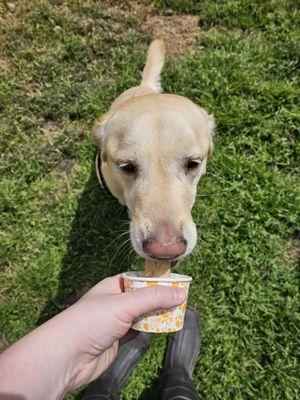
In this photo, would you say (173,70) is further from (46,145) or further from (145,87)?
(46,145)

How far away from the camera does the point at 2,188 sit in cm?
400

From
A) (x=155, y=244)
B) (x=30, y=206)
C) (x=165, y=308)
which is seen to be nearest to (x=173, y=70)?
(x=30, y=206)

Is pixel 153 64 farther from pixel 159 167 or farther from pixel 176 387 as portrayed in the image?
pixel 176 387

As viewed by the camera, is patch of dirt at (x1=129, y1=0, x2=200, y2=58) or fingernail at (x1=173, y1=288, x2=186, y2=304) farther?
patch of dirt at (x1=129, y1=0, x2=200, y2=58)

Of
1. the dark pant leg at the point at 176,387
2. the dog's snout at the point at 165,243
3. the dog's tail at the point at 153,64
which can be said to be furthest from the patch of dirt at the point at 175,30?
the dark pant leg at the point at 176,387

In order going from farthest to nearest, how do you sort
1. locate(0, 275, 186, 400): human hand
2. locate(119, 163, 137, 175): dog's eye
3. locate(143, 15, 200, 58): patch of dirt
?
locate(143, 15, 200, 58): patch of dirt < locate(119, 163, 137, 175): dog's eye < locate(0, 275, 186, 400): human hand

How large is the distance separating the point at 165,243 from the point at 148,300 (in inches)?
15.6

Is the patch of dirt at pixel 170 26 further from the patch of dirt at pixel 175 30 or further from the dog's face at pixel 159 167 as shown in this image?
the dog's face at pixel 159 167

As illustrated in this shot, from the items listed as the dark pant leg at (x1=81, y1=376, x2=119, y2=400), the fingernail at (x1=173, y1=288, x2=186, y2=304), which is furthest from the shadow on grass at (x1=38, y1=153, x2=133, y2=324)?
the fingernail at (x1=173, y1=288, x2=186, y2=304)

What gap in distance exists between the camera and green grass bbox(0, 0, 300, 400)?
11.5 ft

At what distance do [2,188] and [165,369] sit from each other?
252 centimetres

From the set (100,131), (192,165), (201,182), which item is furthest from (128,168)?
A: (201,182)

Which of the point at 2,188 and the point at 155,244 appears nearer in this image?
the point at 155,244

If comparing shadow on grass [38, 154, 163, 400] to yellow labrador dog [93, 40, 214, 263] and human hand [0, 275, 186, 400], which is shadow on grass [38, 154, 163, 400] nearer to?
yellow labrador dog [93, 40, 214, 263]
